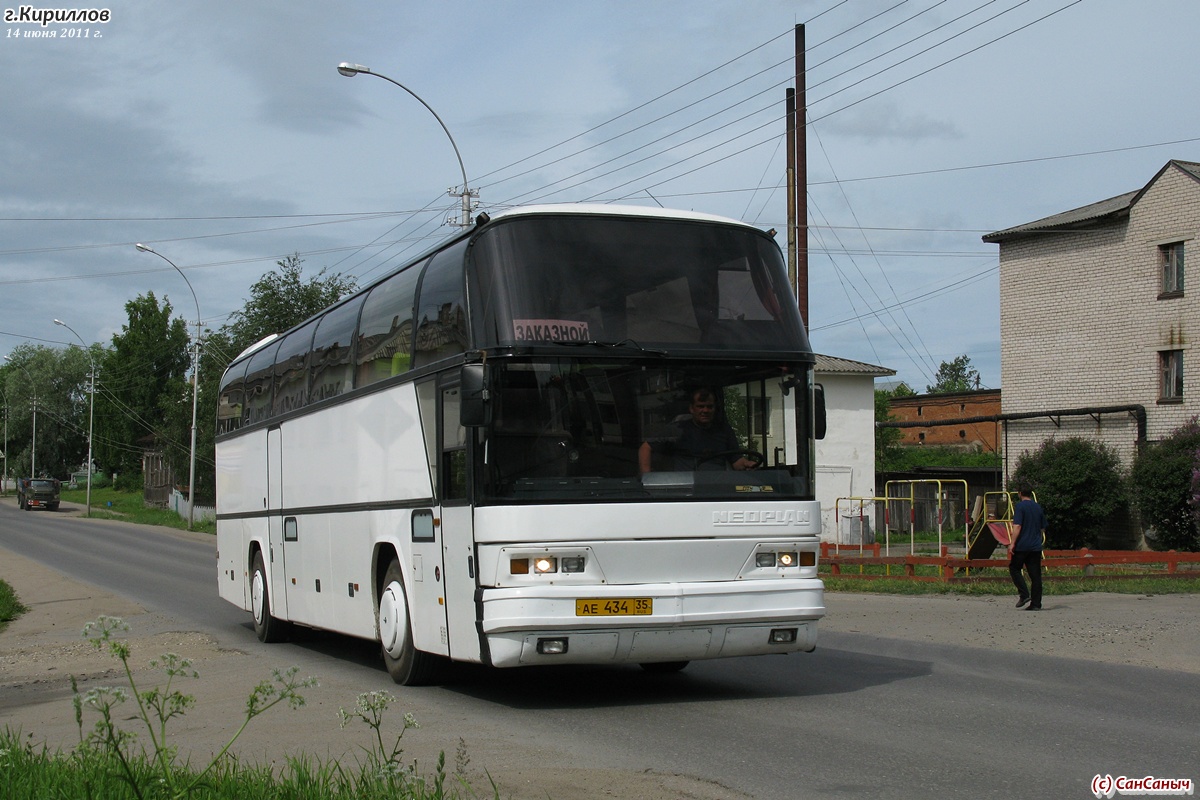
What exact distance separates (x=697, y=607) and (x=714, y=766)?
199 cm

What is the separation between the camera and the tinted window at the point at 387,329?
10798 millimetres

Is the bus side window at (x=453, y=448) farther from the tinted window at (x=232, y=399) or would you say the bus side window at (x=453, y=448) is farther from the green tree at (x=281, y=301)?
the green tree at (x=281, y=301)

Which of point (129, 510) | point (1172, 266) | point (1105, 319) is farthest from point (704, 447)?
point (129, 510)

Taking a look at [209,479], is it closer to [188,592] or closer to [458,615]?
[188,592]

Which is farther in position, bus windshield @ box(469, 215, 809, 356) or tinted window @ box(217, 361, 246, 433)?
tinted window @ box(217, 361, 246, 433)

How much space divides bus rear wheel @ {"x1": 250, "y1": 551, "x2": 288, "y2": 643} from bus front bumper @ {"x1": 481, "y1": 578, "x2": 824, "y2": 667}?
7.43m

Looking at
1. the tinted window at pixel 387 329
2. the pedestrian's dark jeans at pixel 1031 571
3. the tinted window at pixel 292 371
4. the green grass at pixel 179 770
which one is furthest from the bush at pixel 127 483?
the green grass at pixel 179 770

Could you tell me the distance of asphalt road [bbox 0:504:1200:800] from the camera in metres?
6.69

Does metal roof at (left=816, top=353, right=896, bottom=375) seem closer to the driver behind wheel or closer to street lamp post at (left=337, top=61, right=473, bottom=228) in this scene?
street lamp post at (left=337, top=61, right=473, bottom=228)

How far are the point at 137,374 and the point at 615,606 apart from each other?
380 ft

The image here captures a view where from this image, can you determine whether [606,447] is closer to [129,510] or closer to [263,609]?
[263,609]

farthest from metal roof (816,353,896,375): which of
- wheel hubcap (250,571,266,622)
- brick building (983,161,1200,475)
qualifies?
wheel hubcap (250,571,266,622)

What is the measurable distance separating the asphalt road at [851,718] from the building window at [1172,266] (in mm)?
29097

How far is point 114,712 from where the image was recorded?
32.7 ft
